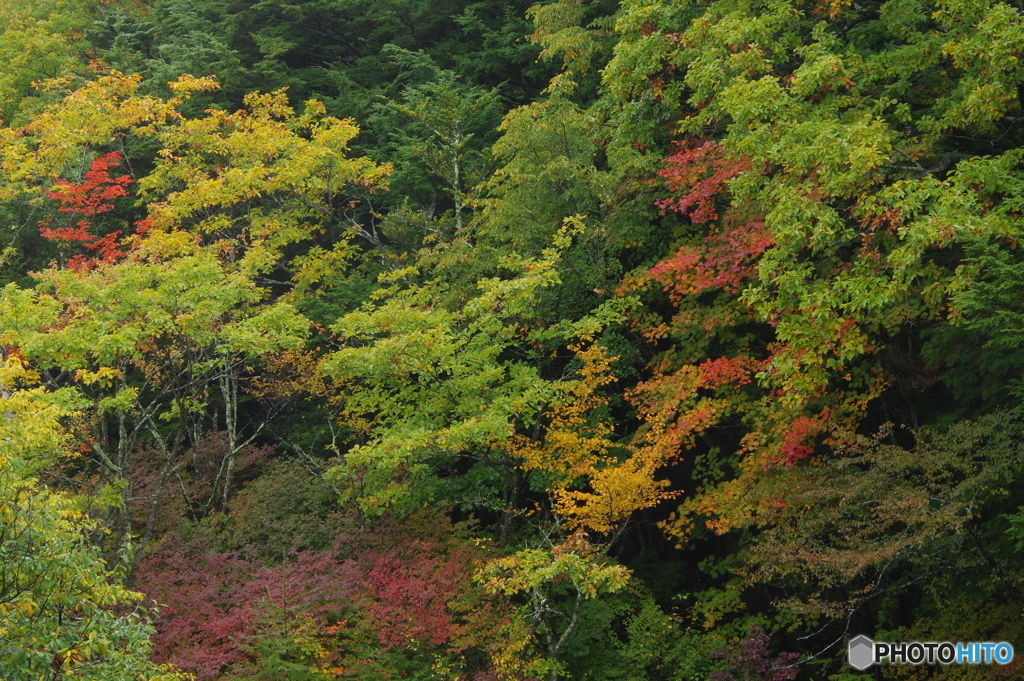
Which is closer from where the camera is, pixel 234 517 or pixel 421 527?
pixel 421 527

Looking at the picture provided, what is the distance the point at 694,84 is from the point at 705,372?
4139 millimetres

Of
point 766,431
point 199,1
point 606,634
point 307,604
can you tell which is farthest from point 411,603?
point 199,1

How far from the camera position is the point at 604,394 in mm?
14836

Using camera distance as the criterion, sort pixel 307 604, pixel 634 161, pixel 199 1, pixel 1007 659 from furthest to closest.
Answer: pixel 199 1 → pixel 634 161 → pixel 307 604 → pixel 1007 659

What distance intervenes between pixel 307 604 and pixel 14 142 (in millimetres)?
15665

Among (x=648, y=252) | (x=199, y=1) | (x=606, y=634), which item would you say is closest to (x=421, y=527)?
(x=606, y=634)

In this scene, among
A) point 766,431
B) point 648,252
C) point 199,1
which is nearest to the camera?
point 766,431

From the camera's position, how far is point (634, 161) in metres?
14.2

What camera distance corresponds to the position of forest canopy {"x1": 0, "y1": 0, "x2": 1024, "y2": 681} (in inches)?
377

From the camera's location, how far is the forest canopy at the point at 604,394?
31.4 ft

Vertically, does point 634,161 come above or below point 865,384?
above

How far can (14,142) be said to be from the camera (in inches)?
821

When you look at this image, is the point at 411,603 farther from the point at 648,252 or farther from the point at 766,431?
the point at 648,252

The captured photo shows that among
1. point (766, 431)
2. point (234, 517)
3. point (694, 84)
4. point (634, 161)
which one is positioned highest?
point (694, 84)
